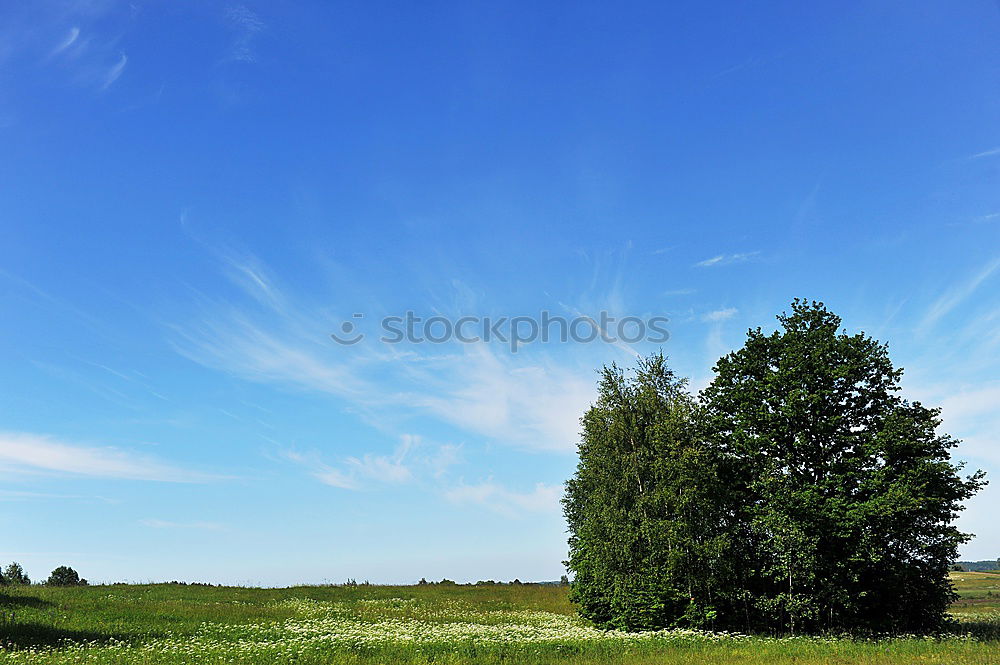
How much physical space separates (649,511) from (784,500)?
6.79 meters

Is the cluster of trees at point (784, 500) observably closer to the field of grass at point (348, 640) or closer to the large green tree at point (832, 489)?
the large green tree at point (832, 489)

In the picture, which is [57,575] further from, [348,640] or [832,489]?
[832,489]

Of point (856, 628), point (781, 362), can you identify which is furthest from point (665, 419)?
point (856, 628)

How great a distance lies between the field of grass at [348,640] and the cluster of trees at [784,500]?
3.27 metres

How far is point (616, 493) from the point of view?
3725 cm

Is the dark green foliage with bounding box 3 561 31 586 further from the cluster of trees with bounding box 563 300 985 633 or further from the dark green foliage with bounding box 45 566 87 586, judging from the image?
the cluster of trees with bounding box 563 300 985 633

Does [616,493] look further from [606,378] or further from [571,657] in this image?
[571,657]

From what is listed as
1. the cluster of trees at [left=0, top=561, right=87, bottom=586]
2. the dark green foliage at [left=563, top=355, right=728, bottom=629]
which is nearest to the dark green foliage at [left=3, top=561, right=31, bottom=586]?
the cluster of trees at [left=0, top=561, right=87, bottom=586]

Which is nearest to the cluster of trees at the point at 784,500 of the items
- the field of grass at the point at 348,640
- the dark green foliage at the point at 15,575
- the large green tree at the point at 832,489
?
the large green tree at the point at 832,489

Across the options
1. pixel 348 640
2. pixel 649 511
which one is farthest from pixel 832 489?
pixel 348 640

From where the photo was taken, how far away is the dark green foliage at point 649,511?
34.4 metres

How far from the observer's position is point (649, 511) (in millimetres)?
35844

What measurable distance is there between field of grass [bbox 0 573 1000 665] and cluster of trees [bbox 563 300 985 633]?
327 centimetres

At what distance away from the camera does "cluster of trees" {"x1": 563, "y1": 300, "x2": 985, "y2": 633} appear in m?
33.6
